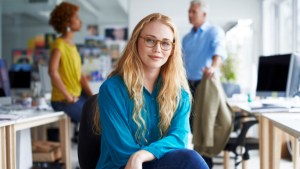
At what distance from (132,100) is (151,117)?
4.2 inches

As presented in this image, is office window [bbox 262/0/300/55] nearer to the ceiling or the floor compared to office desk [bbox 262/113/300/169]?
nearer to the ceiling

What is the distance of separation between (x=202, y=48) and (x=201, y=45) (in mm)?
30

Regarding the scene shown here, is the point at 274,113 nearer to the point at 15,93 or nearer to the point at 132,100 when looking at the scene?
the point at 132,100

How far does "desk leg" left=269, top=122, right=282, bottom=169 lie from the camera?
2.30 meters

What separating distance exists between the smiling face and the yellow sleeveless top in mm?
1716

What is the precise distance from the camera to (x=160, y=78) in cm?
162

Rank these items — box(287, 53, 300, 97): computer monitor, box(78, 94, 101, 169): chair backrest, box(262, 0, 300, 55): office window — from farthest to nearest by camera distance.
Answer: box(262, 0, 300, 55): office window, box(287, 53, 300, 97): computer monitor, box(78, 94, 101, 169): chair backrest

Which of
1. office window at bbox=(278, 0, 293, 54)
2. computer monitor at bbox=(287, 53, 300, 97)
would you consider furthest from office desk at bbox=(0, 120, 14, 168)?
office window at bbox=(278, 0, 293, 54)

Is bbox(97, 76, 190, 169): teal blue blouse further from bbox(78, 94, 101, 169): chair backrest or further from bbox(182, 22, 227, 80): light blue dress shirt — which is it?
bbox(182, 22, 227, 80): light blue dress shirt

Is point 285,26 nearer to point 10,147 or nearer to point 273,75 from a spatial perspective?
point 273,75

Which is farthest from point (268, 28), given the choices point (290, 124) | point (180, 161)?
point (180, 161)

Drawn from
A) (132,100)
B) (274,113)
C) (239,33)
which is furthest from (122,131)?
(239,33)

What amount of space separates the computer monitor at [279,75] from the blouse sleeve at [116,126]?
A: 1752 mm

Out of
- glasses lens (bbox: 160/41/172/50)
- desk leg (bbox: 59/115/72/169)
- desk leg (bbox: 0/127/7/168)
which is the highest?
glasses lens (bbox: 160/41/172/50)
